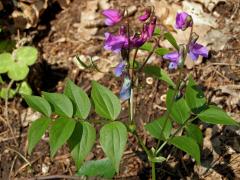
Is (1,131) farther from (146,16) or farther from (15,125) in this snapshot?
(146,16)

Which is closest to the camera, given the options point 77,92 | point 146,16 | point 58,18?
point 146,16

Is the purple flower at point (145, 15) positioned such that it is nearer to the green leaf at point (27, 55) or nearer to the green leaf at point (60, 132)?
the green leaf at point (60, 132)

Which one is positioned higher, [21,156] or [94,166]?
[94,166]

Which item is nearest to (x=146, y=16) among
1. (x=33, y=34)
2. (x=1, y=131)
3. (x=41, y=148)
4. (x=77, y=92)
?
(x=77, y=92)

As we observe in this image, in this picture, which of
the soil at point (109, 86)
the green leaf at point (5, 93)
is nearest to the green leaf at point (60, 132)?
the soil at point (109, 86)

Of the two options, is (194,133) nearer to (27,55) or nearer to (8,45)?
(27,55)

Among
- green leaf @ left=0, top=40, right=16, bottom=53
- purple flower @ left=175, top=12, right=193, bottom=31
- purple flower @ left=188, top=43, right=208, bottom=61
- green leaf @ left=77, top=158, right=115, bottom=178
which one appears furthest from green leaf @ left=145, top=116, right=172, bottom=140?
green leaf @ left=0, top=40, right=16, bottom=53

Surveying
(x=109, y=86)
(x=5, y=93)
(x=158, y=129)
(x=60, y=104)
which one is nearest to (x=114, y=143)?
(x=60, y=104)
